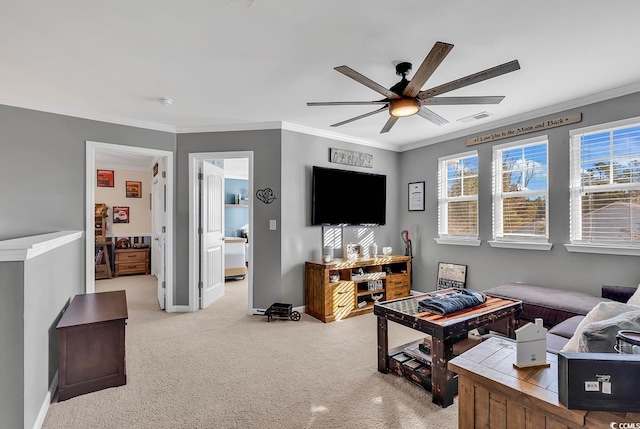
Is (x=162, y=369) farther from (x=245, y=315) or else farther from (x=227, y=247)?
(x=227, y=247)

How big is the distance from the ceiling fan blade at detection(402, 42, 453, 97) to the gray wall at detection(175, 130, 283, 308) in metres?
2.08

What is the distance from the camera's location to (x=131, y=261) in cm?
646

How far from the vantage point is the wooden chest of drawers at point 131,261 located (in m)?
6.35

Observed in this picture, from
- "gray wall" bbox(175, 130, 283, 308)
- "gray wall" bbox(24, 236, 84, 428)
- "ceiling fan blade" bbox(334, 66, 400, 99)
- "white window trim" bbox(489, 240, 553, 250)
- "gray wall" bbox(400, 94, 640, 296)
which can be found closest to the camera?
"gray wall" bbox(24, 236, 84, 428)

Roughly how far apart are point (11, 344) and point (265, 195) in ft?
8.92

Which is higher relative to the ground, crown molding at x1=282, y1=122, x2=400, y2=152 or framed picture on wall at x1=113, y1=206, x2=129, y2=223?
crown molding at x1=282, y1=122, x2=400, y2=152

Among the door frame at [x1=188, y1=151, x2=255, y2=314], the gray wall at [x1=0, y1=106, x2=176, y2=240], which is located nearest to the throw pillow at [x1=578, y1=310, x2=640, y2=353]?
the door frame at [x1=188, y1=151, x2=255, y2=314]

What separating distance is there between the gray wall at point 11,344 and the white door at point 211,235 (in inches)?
98.8

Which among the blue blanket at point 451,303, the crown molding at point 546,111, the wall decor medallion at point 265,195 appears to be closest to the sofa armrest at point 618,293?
the blue blanket at point 451,303

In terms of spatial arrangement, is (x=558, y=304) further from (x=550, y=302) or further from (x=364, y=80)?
(x=364, y=80)

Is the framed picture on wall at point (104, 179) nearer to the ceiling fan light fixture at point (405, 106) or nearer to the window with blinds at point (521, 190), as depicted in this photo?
the ceiling fan light fixture at point (405, 106)

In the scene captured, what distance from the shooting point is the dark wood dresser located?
218 centimetres

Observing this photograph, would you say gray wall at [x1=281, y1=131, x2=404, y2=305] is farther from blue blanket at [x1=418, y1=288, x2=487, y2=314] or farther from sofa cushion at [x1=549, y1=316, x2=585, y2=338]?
sofa cushion at [x1=549, y1=316, x2=585, y2=338]

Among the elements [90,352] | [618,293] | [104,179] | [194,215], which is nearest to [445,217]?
[618,293]
